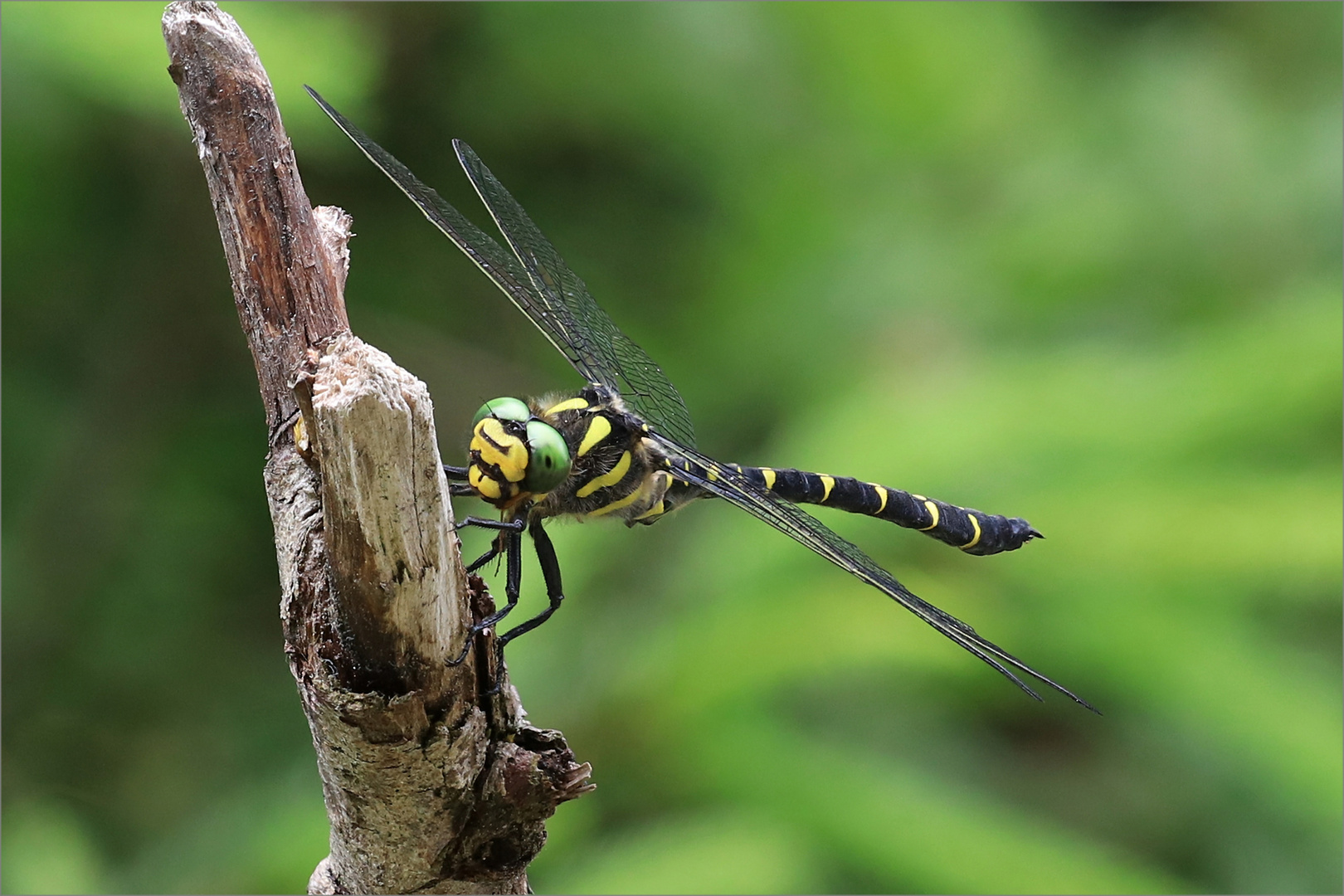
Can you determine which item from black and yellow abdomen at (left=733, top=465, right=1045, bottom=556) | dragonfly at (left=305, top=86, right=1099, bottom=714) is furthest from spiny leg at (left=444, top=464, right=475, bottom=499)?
black and yellow abdomen at (left=733, top=465, right=1045, bottom=556)

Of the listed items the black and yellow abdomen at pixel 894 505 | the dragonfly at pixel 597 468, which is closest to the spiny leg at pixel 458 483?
the dragonfly at pixel 597 468

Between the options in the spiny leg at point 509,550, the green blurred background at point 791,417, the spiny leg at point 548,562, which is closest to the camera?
the spiny leg at point 509,550

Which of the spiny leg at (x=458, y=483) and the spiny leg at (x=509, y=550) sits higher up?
the spiny leg at (x=458, y=483)

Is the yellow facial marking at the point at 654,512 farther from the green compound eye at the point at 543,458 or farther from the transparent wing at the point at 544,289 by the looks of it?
the green compound eye at the point at 543,458

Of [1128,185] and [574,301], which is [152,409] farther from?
[1128,185]

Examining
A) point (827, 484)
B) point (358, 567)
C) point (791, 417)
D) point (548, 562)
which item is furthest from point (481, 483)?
point (791, 417)

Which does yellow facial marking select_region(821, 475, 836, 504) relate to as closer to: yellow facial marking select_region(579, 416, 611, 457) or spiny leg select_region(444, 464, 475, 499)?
yellow facial marking select_region(579, 416, 611, 457)

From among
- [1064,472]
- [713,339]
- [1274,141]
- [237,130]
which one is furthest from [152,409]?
[1274,141]
